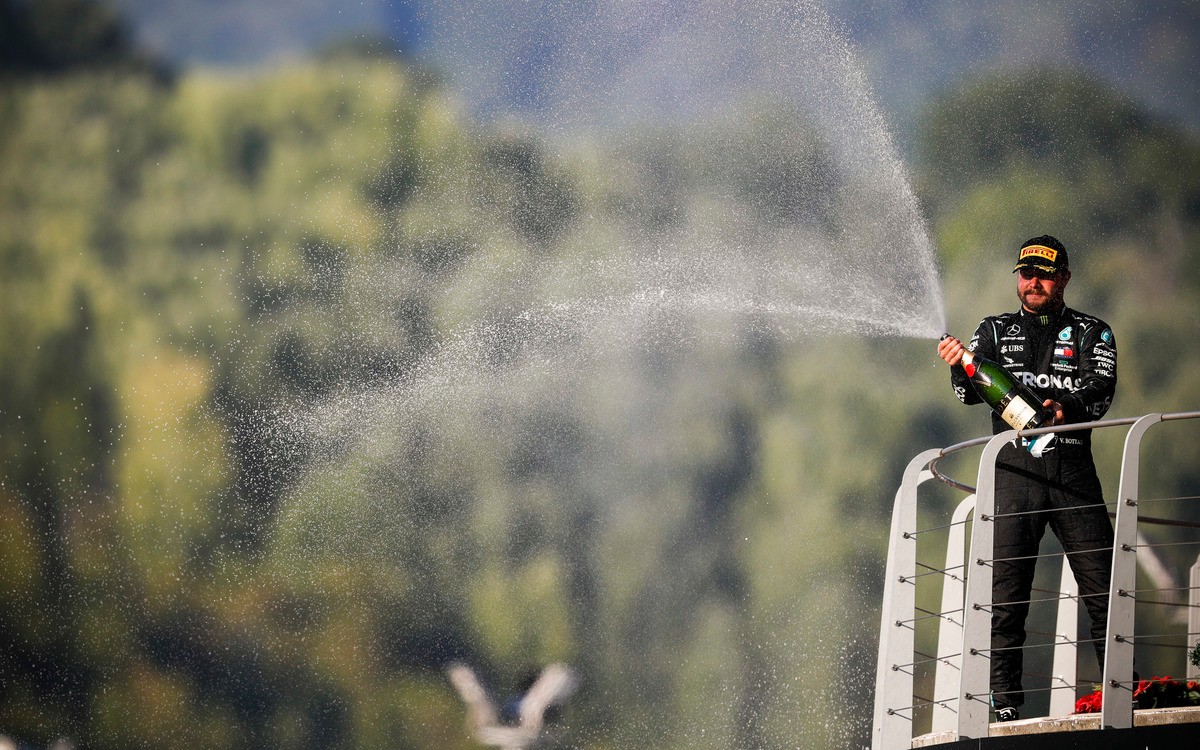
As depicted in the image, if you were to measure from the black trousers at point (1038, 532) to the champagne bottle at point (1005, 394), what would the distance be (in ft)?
0.50

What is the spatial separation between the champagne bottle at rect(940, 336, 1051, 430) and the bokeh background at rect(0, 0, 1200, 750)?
11.3m

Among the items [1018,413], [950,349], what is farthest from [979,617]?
[950,349]

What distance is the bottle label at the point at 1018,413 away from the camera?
6.52 m

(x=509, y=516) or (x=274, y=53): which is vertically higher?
(x=274, y=53)

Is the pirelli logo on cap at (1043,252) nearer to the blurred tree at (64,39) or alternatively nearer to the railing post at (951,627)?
the railing post at (951,627)

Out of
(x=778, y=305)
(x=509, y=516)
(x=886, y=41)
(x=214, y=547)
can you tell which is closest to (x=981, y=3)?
(x=886, y=41)

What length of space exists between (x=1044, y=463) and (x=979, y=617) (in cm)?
110

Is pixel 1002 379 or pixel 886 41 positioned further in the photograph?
pixel 886 41

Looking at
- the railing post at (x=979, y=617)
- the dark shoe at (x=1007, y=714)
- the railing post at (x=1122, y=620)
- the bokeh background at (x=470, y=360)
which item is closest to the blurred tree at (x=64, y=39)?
the bokeh background at (x=470, y=360)

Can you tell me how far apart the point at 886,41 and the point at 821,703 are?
366 inches

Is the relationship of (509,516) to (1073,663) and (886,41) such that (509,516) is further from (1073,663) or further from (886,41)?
(1073,663)

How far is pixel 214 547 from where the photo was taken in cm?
1833

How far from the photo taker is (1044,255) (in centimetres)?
673

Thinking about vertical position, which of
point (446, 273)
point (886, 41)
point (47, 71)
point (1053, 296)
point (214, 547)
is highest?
point (886, 41)
